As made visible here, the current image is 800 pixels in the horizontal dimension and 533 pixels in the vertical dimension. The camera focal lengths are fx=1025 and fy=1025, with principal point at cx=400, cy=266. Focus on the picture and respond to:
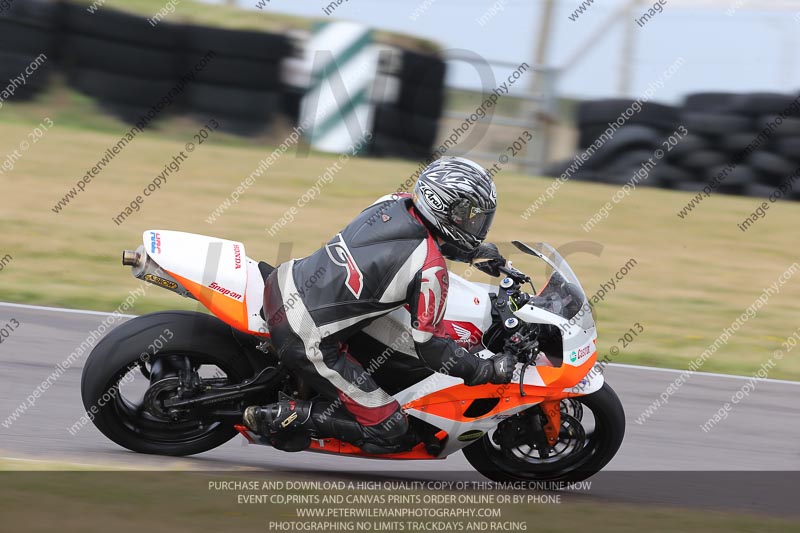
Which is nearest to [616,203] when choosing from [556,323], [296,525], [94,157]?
[94,157]

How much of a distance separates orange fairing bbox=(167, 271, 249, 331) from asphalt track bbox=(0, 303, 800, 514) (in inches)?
32.2

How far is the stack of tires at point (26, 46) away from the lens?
15.0 m

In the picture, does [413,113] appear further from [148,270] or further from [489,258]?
[148,270]

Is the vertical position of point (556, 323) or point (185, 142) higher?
point (556, 323)

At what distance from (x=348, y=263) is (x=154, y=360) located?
111cm

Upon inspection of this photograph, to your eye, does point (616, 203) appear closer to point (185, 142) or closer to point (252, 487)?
point (185, 142)

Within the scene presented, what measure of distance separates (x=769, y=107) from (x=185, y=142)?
27.7ft

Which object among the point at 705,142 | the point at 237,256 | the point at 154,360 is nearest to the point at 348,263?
the point at 237,256

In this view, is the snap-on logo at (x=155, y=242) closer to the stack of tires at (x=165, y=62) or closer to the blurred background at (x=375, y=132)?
the blurred background at (x=375, y=132)

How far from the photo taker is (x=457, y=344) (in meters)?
4.72

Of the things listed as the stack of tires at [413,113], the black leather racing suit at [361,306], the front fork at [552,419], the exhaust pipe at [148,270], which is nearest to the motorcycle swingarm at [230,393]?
the black leather racing suit at [361,306]

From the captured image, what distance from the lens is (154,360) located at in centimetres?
495

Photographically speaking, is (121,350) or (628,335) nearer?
(121,350)

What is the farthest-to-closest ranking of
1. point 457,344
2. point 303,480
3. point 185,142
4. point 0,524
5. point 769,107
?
point 185,142
point 769,107
point 303,480
point 457,344
point 0,524
